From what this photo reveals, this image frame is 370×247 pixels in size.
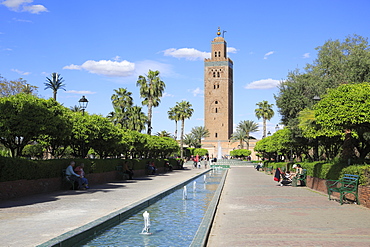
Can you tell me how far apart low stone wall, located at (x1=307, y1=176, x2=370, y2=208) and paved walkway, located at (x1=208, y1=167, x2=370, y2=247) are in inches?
8.7

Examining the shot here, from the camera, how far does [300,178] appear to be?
19344 millimetres

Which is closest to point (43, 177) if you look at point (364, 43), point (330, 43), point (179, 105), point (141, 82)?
point (330, 43)

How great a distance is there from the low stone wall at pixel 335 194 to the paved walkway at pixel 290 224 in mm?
222

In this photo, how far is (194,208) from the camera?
36.7ft

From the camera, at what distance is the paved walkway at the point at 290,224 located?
6559mm

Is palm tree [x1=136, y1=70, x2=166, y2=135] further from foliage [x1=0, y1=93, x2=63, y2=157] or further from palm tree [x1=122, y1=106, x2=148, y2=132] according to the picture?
foliage [x1=0, y1=93, x2=63, y2=157]

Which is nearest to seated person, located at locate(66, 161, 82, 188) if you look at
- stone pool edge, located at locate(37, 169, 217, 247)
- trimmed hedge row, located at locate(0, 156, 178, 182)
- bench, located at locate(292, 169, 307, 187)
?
trimmed hedge row, located at locate(0, 156, 178, 182)

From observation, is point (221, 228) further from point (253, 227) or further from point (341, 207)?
point (341, 207)

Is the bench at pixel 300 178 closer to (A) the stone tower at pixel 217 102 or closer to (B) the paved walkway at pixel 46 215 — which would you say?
(B) the paved walkway at pixel 46 215

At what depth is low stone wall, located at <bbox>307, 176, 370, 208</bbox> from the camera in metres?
10.8

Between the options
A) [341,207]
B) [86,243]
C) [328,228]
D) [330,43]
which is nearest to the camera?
[86,243]

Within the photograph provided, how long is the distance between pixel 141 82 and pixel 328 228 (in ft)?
130

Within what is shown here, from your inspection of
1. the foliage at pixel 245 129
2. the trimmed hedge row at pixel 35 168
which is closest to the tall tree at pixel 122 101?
the trimmed hedge row at pixel 35 168

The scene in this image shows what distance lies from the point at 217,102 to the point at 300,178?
3718 inches
